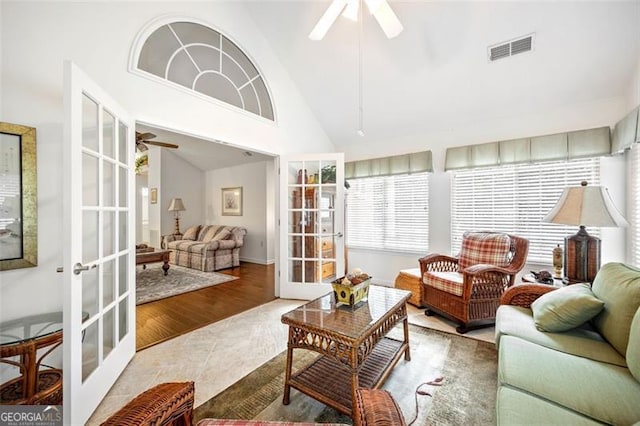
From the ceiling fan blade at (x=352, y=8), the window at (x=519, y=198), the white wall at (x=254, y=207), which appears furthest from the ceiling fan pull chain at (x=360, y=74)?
the white wall at (x=254, y=207)

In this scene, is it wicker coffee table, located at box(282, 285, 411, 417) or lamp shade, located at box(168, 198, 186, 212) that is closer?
wicker coffee table, located at box(282, 285, 411, 417)

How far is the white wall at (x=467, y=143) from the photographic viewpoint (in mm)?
2660

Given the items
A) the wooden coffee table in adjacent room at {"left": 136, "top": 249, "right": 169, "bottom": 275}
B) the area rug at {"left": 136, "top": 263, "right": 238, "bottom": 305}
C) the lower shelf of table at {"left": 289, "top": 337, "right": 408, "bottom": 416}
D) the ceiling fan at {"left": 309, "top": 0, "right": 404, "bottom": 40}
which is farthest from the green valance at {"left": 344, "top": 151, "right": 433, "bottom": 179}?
the wooden coffee table in adjacent room at {"left": 136, "top": 249, "right": 169, "bottom": 275}

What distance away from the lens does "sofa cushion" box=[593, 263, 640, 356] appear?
1.38 m

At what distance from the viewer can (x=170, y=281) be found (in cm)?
451

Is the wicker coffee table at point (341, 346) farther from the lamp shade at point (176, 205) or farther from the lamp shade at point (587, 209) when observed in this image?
the lamp shade at point (176, 205)

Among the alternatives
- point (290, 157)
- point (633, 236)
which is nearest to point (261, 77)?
point (290, 157)

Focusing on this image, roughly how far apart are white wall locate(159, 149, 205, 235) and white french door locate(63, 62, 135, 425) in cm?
537

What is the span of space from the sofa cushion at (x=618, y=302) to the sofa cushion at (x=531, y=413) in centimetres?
72

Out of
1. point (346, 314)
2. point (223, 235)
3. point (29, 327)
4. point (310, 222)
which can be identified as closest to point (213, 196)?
point (223, 235)

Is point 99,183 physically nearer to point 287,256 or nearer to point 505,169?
point 287,256

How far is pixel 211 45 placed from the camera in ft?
9.32

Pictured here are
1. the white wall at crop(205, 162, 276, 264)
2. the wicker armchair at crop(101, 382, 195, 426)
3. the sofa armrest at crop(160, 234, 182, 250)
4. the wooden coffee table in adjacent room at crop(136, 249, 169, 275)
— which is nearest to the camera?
the wicker armchair at crop(101, 382, 195, 426)

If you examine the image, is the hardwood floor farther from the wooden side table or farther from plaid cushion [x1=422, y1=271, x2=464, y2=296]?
plaid cushion [x1=422, y1=271, x2=464, y2=296]
